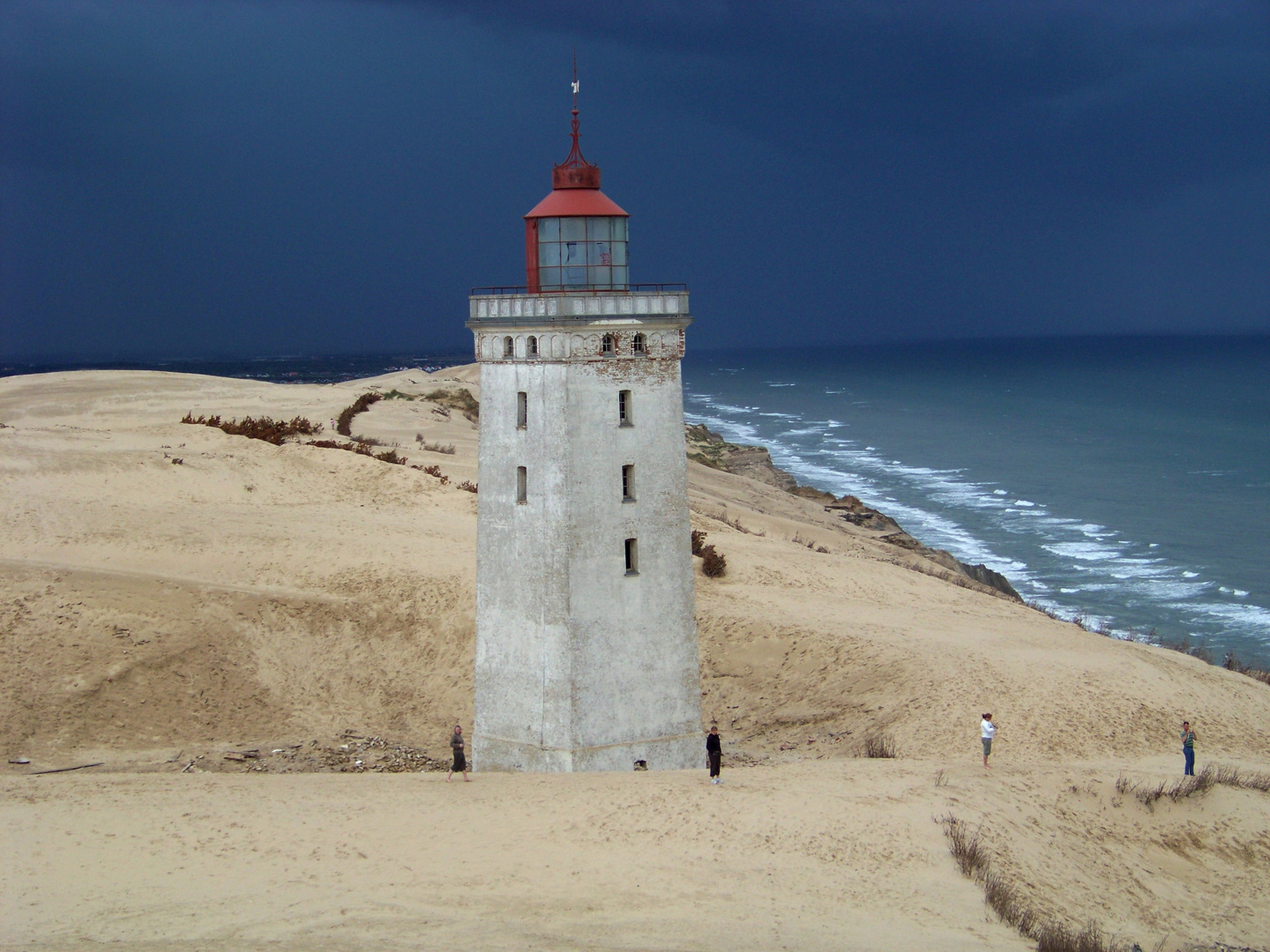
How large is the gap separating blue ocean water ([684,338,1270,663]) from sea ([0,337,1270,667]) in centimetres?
15

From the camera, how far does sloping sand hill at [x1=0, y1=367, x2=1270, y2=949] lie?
13727mm

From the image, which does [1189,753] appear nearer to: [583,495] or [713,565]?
[583,495]

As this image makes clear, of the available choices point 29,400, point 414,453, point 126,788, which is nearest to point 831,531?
point 414,453

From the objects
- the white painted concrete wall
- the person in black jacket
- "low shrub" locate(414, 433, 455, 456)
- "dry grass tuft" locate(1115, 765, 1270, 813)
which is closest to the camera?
the person in black jacket

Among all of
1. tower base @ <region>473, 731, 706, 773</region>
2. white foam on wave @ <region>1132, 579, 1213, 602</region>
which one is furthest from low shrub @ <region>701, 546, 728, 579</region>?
white foam on wave @ <region>1132, 579, 1213, 602</region>

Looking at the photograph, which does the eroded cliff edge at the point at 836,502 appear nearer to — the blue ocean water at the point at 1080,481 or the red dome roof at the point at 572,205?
the blue ocean water at the point at 1080,481

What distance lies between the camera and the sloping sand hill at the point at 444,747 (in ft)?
45.0

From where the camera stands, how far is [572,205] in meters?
18.0

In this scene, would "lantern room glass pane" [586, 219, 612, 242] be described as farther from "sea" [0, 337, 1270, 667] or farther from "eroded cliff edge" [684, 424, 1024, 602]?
"sea" [0, 337, 1270, 667]

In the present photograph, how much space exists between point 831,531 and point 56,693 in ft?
85.6

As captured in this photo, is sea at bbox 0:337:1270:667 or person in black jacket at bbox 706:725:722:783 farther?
→ sea at bbox 0:337:1270:667

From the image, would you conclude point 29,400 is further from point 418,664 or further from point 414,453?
point 418,664

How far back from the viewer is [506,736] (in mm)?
18922

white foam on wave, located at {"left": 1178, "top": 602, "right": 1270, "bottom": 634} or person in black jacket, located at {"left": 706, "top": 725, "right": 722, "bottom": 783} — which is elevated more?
person in black jacket, located at {"left": 706, "top": 725, "right": 722, "bottom": 783}
